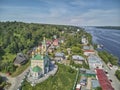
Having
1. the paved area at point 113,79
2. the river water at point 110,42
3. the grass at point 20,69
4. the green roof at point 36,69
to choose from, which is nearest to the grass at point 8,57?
the grass at point 20,69

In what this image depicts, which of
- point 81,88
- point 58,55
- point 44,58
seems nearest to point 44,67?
point 44,58

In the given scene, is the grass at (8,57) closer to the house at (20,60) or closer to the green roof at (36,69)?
the house at (20,60)

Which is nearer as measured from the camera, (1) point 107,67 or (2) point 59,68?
(2) point 59,68

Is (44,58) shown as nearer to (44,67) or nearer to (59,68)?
(44,67)

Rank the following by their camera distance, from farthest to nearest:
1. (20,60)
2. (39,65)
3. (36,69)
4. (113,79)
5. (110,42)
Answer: (110,42) → (20,60) → (113,79) → (39,65) → (36,69)

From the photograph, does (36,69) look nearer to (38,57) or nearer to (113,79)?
(38,57)

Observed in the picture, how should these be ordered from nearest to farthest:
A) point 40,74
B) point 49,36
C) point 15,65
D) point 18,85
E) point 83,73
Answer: point 18,85 < point 40,74 < point 83,73 < point 15,65 < point 49,36

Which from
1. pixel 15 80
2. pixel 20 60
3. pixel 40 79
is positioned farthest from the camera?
pixel 20 60

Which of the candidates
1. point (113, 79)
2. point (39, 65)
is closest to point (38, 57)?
point (39, 65)
